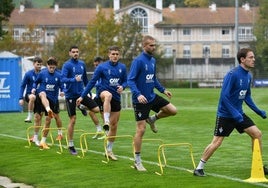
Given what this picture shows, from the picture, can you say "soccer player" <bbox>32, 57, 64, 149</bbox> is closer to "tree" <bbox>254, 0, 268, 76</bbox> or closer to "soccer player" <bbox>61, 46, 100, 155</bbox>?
"soccer player" <bbox>61, 46, 100, 155</bbox>

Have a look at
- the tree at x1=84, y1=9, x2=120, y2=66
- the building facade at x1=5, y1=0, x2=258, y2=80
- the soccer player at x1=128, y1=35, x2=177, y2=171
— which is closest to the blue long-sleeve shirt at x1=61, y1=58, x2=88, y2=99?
the soccer player at x1=128, y1=35, x2=177, y2=171

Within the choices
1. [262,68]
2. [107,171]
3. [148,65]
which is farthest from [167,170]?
[262,68]

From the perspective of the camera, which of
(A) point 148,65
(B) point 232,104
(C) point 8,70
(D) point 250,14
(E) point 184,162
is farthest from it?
(D) point 250,14

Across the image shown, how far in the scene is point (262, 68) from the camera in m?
102

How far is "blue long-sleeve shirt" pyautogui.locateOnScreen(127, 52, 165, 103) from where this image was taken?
1304 centimetres

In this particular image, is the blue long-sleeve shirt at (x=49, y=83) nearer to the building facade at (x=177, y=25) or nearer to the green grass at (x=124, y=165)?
the green grass at (x=124, y=165)

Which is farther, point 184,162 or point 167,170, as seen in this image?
point 184,162

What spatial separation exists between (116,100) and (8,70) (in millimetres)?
24676

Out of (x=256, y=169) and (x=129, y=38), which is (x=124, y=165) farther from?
(x=129, y=38)

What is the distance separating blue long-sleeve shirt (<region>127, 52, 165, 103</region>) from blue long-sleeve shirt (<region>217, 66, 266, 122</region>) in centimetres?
156

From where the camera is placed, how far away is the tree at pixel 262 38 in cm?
10069

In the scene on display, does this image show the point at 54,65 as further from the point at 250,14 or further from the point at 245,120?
the point at 250,14

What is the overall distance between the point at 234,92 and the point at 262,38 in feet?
303

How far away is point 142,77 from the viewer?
13188 millimetres
